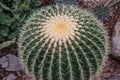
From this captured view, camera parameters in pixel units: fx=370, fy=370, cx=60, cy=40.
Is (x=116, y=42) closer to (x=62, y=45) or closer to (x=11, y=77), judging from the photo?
(x=11, y=77)

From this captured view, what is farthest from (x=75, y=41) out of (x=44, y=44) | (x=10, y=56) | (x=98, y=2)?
(x=98, y=2)

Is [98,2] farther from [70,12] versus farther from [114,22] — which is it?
[70,12]

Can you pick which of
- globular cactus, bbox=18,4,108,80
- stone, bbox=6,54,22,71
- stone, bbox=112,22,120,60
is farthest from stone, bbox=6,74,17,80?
stone, bbox=112,22,120,60

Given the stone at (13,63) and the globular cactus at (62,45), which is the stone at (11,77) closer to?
the stone at (13,63)

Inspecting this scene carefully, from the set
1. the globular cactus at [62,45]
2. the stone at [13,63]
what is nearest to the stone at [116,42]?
the globular cactus at [62,45]

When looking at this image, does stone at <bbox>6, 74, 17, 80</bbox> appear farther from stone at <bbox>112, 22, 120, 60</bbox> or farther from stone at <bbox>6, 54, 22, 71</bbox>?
stone at <bbox>112, 22, 120, 60</bbox>

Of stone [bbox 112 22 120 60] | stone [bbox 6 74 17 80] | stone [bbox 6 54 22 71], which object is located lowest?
stone [bbox 6 74 17 80]
